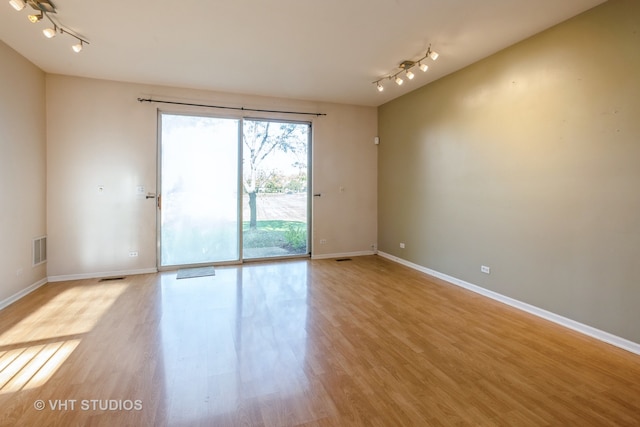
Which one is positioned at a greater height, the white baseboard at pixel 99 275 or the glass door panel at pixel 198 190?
the glass door panel at pixel 198 190

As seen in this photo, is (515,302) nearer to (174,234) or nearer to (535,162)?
(535,162)

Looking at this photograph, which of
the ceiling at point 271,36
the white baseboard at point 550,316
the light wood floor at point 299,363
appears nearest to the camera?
the light wood floor at point 299,363

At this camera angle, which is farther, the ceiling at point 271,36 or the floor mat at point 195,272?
the floor mat at point 195,272

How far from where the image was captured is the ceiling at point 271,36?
2.67 meters

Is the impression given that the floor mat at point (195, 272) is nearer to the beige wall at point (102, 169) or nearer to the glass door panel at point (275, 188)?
the beige wall at point (102, 169)

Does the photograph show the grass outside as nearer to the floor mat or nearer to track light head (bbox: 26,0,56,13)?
the floor mat

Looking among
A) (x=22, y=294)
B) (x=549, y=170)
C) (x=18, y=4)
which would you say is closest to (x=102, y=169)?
(x=22, y=294)

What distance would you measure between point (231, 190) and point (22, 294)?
9.51 feet

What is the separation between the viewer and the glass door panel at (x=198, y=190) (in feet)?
15.9

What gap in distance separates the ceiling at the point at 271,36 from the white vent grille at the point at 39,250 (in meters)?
2.26

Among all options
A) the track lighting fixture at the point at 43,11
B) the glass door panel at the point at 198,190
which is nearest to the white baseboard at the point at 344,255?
the glass door panel at the point at 198,190

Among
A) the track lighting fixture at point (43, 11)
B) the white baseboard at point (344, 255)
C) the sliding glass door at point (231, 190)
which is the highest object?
the track lighting fixture at point (43, 11)

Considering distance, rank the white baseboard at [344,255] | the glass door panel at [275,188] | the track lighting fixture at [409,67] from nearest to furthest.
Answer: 1. the track lighting fixture at [409,67]
2. the glass door panel at [275,188]
3. the white baseboard at [344,255]

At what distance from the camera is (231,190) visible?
17.0 ft
